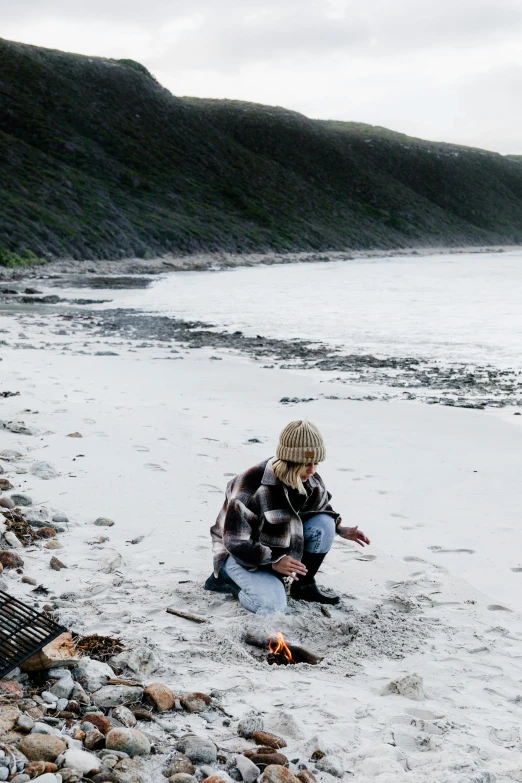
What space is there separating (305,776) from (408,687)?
0.92m

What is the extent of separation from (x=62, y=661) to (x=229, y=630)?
3.45ft

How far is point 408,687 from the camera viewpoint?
3803 millimetres

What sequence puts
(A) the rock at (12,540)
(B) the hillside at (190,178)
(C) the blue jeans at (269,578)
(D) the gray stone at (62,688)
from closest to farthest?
(D) the gray stone at (62,688) < (C) the blue jeans at (269,578) < (A) the rock at (12,540) < (B) the hillside at (190,178)

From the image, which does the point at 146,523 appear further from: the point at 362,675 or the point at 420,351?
the point at 420,351

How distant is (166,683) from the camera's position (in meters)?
3.74

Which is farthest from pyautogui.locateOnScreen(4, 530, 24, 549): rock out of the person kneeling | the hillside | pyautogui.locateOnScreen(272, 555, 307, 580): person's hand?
the hillside

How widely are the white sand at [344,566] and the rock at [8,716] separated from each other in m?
0.72

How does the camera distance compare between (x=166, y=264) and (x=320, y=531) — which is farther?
(x=166, y=264)

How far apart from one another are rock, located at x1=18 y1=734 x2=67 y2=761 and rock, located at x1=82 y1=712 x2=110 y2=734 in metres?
0.21

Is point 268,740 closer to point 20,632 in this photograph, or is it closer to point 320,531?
point 20,632

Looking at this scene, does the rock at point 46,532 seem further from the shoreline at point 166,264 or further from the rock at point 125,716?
the shoreline at point 166,264

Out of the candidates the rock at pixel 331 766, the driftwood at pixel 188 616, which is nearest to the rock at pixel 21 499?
the driftwood at pixel 188 616

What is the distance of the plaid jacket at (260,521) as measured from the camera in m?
4.44

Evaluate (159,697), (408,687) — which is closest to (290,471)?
(408,687)
